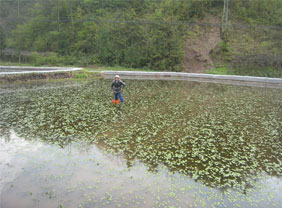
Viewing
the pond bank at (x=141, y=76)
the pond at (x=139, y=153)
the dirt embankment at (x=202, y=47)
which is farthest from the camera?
the dirt embankment at (x=202, y=47)

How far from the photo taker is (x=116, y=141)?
28.1ft

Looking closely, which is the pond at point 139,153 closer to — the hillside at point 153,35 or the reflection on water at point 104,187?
the reflection on water at point 104,187

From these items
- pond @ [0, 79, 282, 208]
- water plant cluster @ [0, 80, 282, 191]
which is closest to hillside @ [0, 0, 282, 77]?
water plant cluster @ [0, 80, 282, 191]

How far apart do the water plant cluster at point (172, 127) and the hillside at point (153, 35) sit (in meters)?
14.2

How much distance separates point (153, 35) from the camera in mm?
31234

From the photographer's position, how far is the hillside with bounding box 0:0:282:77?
29.6 metres

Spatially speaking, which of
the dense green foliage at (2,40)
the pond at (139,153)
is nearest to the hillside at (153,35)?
the dense green foliage at (2,40)

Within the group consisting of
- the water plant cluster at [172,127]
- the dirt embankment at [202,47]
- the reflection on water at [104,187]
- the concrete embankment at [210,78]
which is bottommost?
the reflection on water at [104,187]

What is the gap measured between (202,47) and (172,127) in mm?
24266

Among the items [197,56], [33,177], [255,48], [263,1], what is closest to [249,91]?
[255,48]

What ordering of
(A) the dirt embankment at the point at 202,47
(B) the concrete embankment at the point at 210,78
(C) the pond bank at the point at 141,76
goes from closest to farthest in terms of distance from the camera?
(C) the pond bank at the point at 141,76, (B) the concrete embankment at the point at 210,78, (A) the dirt embankment at the point at 202,47

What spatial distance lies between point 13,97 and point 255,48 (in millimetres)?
23678

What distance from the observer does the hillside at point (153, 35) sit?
2962cm

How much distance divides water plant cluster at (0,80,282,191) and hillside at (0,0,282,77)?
14.2 m
